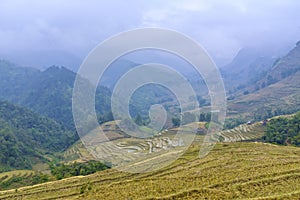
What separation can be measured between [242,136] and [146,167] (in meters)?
30.9

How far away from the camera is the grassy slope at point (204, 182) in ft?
44.5

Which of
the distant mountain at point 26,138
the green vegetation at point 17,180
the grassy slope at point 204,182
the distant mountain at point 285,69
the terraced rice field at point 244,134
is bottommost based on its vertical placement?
the green vegetation at point 17,180

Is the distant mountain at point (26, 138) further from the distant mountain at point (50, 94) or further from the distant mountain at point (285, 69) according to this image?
the distant mountain at point (285, 69)

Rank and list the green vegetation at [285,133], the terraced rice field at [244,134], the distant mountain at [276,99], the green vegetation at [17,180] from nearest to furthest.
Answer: the green vegetation at [17,180] → the green vegetation at [285,133] → the terraced rice field at [244,134] → the distant mountain at [276,99]

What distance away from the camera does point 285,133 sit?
41.5m

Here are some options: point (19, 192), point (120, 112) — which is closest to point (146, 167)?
point (120, 112)

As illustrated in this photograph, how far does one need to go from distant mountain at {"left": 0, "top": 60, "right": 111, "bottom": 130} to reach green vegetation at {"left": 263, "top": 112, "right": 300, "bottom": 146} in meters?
58.9

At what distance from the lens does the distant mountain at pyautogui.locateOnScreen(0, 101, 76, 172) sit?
5822 centimetres

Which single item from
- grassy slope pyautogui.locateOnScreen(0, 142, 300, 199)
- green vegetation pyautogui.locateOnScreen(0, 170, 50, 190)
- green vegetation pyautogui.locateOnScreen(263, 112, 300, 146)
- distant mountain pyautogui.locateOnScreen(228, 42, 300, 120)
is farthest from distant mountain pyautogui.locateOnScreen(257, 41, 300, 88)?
grassy slope pyautogui.locateOnScreen(0, 142, 300, 199)

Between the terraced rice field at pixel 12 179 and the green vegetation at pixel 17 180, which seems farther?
the terraced rice field at pixel 12 179

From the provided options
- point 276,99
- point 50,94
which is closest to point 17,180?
point 276,99

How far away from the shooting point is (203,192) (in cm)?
1351

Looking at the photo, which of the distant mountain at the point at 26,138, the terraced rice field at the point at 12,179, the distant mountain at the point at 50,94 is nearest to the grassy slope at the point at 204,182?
the terraced rice field at the point at 12,179

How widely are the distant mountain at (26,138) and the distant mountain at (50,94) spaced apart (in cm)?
1744
